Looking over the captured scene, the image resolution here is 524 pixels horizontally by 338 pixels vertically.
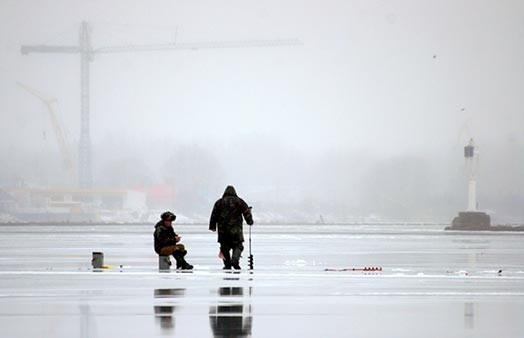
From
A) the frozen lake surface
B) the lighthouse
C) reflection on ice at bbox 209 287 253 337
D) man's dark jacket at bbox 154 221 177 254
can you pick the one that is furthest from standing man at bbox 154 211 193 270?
the lighthouse

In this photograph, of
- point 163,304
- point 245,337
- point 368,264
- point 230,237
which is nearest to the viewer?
point 245,337

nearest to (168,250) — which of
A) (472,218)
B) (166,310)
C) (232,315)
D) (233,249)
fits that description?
(233,249)

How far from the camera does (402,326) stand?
52.4 ft

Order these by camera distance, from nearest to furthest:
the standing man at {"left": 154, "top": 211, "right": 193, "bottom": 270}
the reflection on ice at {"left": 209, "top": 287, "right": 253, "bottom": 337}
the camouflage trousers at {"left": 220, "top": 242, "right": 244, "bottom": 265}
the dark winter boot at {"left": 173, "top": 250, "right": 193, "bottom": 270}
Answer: the reflection on ice at {"left": 209, "top": 287, "right": 253, "bottom": 337} < the camouflage trousers at {"left": 220, "top": 242, "right": 244, "bottom": 265} < the standing man at {"left": 154, "top": 211, "right": 193, "bottom": 270} < the dark winter boot at {"left": 173, "top": 250, "right": 193, "bottom": 270}

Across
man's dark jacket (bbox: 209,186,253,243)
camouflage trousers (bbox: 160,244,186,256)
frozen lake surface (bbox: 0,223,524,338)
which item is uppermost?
man's dark jacket (bbox: 209,186,253,243)

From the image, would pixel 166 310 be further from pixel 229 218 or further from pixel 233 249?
pixel 233 249

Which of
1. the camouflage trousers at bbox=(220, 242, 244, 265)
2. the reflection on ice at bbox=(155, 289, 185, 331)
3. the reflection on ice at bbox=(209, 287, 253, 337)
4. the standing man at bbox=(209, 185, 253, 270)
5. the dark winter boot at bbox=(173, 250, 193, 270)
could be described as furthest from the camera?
the dark winter boot at bbox=(173, 250, 193, 270)

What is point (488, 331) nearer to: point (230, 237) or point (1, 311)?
point (1, 311)

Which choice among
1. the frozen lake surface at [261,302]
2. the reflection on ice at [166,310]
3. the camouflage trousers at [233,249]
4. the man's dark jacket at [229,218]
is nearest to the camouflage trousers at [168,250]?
the frozen lake surface at [261,302]

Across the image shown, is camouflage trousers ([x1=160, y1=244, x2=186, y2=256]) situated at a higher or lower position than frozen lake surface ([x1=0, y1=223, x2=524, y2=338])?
higher

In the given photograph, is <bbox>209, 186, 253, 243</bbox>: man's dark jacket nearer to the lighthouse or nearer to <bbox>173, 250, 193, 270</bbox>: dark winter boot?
<bbox>173, 250, 193, 270</bbox>: dark winter boot

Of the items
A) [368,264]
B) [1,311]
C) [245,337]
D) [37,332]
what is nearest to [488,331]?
[245,337]

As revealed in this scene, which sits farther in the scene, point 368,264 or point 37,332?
point 368,264

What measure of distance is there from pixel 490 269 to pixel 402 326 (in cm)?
1664
